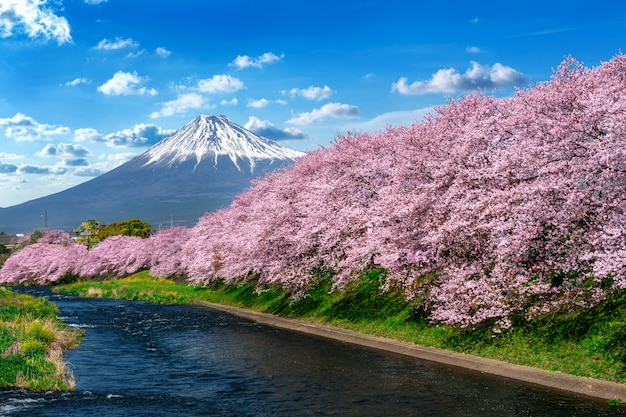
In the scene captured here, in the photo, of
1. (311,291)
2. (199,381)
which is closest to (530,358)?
(199,381)

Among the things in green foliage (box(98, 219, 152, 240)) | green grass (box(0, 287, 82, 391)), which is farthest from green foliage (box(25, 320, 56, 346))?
green foliage (box(98, 219, 152, 240))

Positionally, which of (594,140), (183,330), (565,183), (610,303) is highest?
(594,140)

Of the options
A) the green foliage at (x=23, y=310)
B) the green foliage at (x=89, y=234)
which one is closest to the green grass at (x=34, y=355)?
the green foliage at (x=23, y=310)

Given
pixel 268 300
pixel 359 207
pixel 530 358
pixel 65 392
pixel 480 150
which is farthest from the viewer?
pixel 268 300

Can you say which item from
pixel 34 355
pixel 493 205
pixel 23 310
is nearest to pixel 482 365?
pixel 493 205

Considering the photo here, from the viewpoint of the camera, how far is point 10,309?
43.3m

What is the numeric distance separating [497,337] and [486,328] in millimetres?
1106

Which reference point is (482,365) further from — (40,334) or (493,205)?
(40,334)

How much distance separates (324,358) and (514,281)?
30.5 ft

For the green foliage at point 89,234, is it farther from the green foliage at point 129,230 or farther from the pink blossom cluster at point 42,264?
the pink blossom cluster at point 42,264

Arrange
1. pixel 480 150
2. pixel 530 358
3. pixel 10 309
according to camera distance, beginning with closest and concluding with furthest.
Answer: pixel 530 358, pixel 480 150, pixel 10 309

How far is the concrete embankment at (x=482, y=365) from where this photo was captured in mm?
19828

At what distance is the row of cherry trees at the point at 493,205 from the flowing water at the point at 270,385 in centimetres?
424

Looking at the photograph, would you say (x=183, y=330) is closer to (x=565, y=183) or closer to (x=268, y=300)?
(x=268, y=300)
